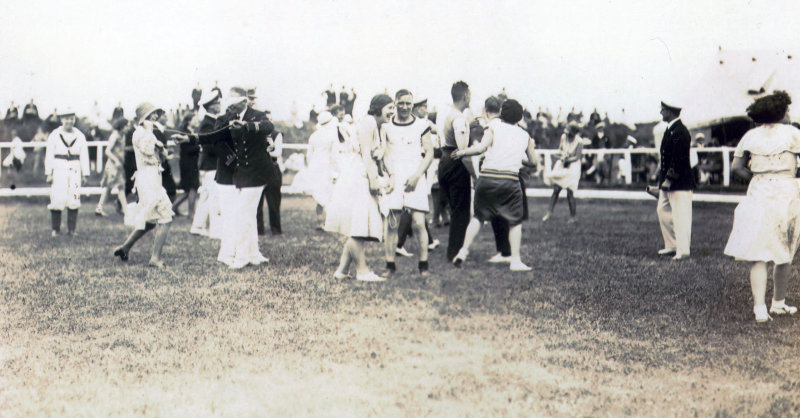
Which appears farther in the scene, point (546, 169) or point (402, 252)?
point (546, 169)

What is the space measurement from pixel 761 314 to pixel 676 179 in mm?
3757

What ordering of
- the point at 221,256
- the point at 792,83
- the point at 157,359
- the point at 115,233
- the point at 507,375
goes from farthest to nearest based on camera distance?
the point at 792,83 → the point at 115,233 → the point at 221,256 → the point at 157,359 → the point at 507,375

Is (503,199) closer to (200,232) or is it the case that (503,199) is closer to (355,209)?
(355,209)

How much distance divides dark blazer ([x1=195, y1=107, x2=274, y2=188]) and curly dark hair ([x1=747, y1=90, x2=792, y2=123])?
485cm

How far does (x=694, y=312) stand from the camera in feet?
20.5

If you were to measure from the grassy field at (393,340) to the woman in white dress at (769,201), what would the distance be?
49 centimetres

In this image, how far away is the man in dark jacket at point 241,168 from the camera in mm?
8555

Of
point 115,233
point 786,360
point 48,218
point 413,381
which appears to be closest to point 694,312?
point 786,360

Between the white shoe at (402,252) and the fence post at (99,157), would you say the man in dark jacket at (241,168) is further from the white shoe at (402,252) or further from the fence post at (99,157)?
the fence post at (99,157)

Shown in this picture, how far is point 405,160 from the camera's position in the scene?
791cm

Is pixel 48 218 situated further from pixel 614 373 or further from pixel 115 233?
pixel 614 373

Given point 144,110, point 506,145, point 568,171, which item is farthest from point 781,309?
point 568,171

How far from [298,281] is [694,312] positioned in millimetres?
3648

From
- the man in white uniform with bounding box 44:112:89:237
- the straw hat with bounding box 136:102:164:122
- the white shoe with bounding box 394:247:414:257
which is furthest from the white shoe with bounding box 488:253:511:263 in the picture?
the man in white uniform with bounding box 44:112:89:237
